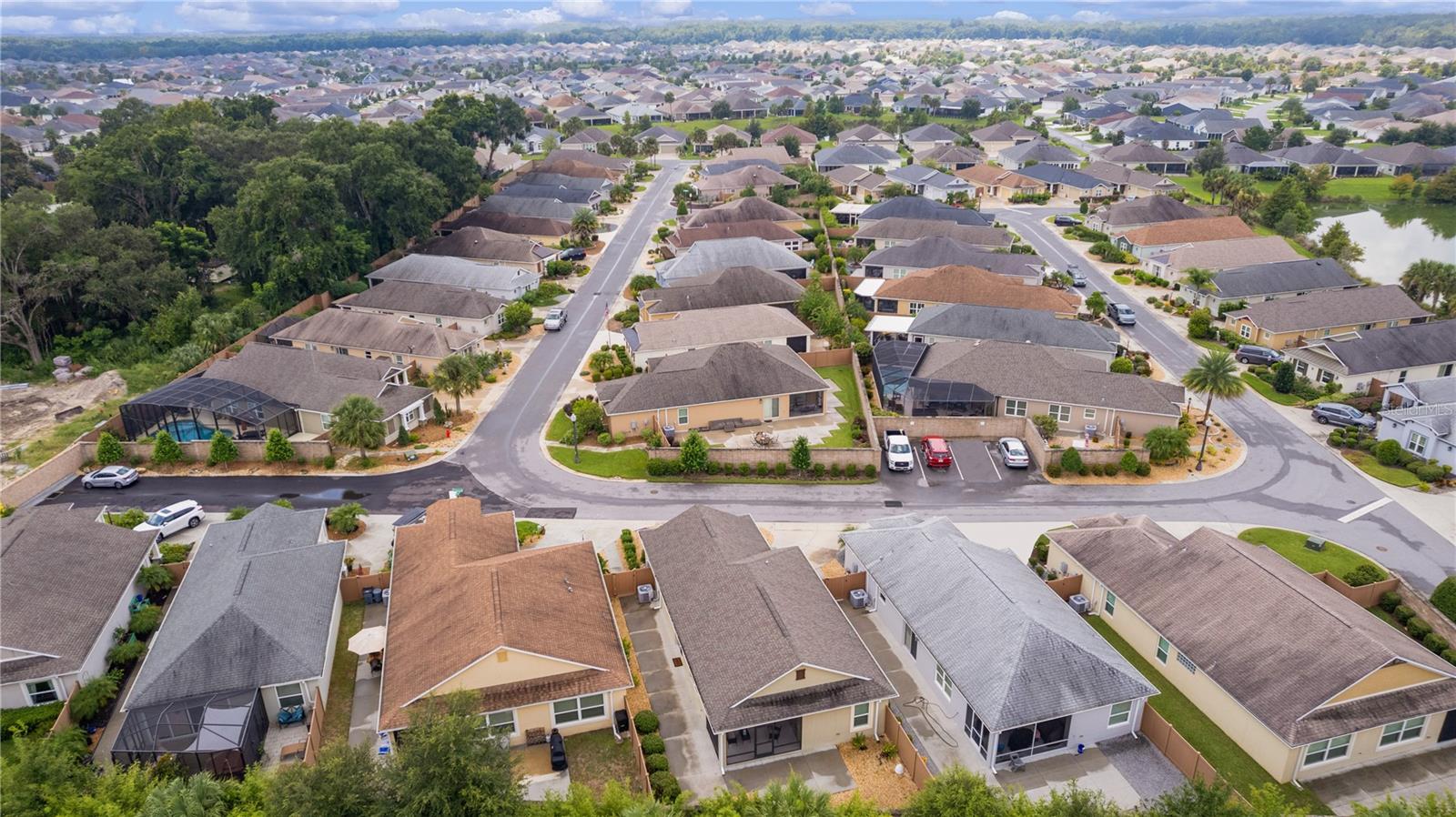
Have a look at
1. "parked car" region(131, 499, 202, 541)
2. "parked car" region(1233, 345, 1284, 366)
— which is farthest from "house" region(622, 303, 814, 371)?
"parked car" region(1233, 345, 1284, 366)

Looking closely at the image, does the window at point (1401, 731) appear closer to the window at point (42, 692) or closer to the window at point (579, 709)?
the window at point (579, 709)

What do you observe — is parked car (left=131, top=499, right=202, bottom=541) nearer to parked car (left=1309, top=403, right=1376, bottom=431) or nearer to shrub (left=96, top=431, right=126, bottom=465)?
shrub (left=96, top=431, right=126, bottom=465)

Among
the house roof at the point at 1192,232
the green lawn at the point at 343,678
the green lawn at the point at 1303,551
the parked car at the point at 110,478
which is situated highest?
the house roof at the point at 1192,232

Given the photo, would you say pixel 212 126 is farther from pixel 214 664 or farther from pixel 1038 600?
pixel 1038 600

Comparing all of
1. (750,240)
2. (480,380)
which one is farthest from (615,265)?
(480,380)

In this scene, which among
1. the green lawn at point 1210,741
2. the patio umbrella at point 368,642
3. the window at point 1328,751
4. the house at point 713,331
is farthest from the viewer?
the house at point 713,331

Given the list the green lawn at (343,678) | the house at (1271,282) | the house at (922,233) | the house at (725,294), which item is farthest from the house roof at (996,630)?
the house at (922,233)
